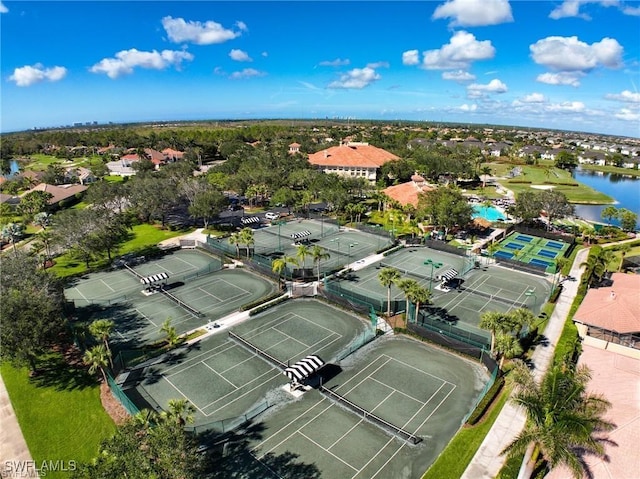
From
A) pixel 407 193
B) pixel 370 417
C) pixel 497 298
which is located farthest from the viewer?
pixel 407 193

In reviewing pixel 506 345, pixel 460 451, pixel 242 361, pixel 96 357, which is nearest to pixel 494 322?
pixel 506 345

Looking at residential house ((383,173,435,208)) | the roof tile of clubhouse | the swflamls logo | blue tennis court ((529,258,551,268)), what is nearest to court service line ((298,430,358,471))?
the swflamls logo

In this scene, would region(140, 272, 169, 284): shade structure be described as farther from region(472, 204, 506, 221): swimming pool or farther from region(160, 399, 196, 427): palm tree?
region(472, 204, 506, 221): swimming pool

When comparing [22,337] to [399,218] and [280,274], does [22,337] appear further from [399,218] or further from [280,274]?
[399,218]

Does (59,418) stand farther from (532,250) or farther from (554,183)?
(554,183)

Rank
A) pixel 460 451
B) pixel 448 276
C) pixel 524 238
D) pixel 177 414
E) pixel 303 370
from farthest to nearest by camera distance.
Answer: pixel 524 238
pixel 448 276
pixel 303 370
pixel 460 451
pixel 177 414
